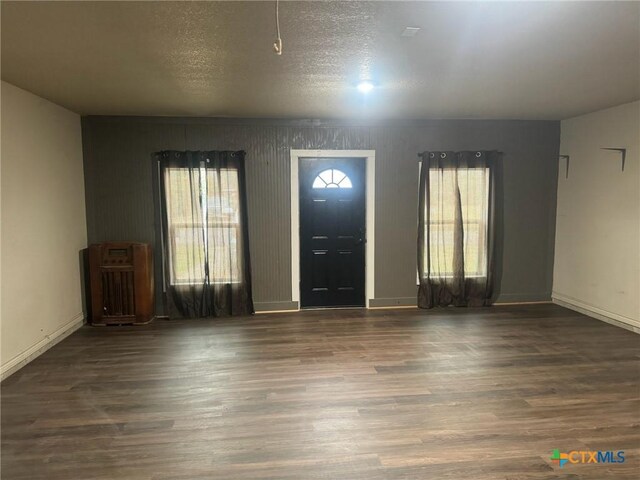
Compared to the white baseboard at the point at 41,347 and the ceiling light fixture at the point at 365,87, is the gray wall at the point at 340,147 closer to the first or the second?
the white baseboard at the point at 41,347

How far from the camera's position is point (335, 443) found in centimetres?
238

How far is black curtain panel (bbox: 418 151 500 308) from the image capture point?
514 cm

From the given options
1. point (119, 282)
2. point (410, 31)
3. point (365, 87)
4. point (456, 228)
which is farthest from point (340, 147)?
point (119, 282)

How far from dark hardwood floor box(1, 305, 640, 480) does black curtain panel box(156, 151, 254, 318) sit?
0.56 metres

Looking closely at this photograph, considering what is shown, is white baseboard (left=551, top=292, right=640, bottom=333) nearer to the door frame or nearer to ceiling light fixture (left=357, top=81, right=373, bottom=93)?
the door frame

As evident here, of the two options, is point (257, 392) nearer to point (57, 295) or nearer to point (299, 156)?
point (57, 295)

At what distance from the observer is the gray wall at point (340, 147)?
4.82 meters

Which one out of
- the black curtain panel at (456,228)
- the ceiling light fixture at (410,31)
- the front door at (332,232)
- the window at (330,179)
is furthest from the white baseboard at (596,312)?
the ceiling light fixture at (410,31)

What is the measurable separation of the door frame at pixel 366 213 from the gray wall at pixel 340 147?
0.07 metres

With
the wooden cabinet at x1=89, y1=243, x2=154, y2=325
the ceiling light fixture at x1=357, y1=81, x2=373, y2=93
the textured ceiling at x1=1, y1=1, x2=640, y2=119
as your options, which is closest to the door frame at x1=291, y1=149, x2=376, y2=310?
the textured ceiling at x1=1, y1=1, x2=640, y2=119

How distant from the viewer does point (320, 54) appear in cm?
267

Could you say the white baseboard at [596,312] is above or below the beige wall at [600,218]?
below

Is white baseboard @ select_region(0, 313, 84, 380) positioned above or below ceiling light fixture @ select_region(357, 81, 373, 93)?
below

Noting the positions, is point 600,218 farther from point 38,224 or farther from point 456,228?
point 38,224
